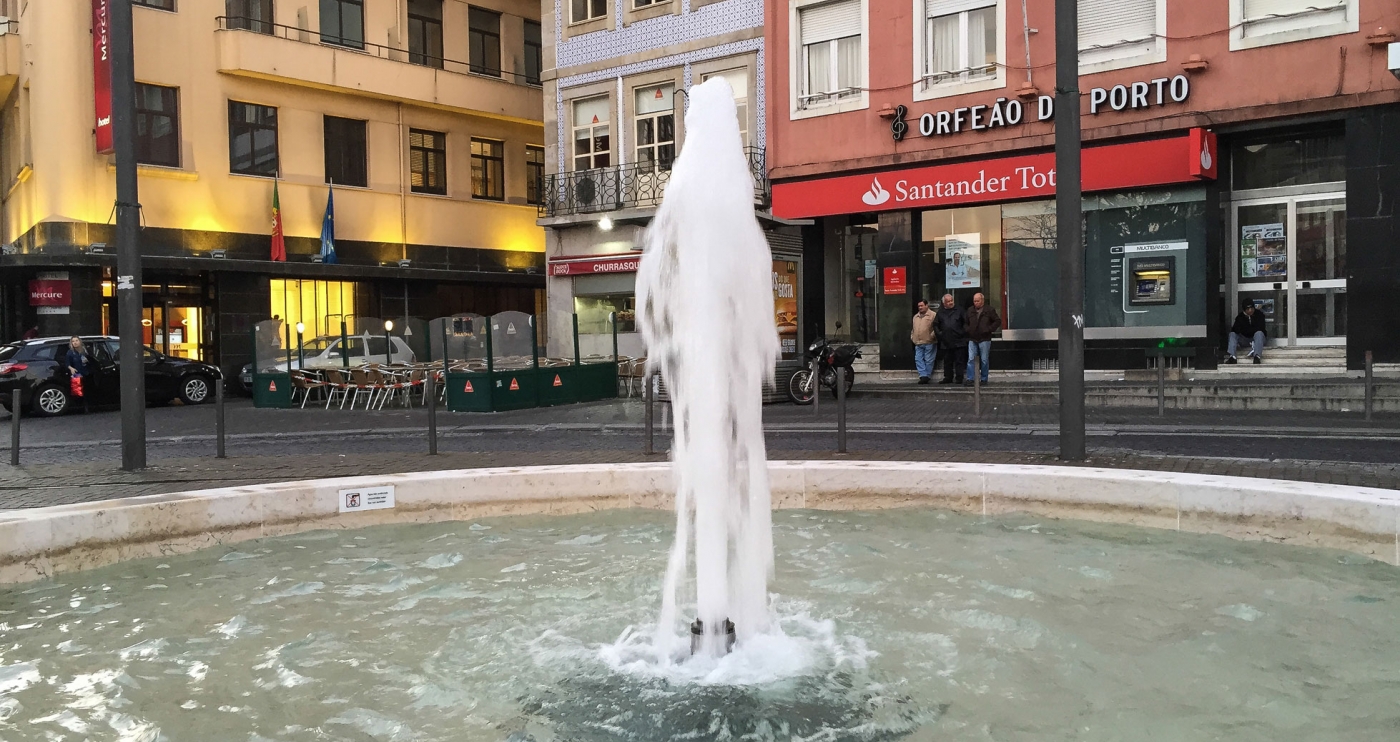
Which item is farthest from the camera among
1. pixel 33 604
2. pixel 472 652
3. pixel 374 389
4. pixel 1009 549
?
pixel 374 389

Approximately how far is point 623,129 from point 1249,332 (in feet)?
49.9

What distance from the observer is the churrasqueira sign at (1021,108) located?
60.5 feet

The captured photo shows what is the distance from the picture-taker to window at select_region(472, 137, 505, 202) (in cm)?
3269

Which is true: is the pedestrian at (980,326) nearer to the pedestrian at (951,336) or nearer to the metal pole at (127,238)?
the pedestrian at (951,336)

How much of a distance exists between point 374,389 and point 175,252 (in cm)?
858

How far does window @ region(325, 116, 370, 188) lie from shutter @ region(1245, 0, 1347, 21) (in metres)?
22.0

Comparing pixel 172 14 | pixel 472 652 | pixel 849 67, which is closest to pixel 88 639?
pixel 472 652

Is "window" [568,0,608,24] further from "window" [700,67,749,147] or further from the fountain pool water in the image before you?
the fountain pool water

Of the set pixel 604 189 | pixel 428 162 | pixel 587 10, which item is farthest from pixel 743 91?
pixel 428 162

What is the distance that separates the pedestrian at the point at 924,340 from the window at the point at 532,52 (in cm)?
1829

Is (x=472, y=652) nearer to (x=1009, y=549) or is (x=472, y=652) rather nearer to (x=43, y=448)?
(x=1009, y=549)

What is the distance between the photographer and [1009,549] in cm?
577

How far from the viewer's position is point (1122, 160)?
18.7 m

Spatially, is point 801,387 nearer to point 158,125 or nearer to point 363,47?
point 158,125
